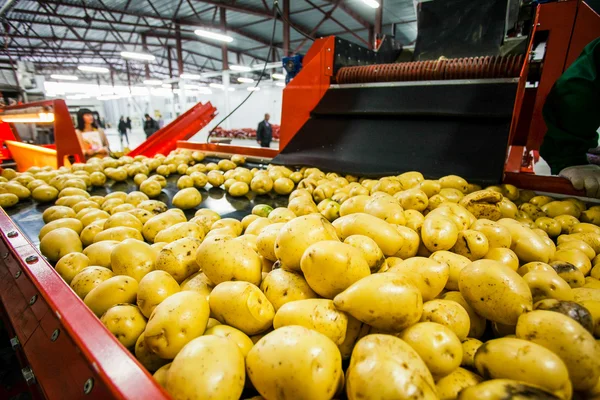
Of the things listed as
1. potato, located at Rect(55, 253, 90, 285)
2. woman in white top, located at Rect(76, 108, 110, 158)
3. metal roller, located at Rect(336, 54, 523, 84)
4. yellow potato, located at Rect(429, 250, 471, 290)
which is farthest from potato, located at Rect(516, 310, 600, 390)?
woman in white top, located at Rect(76, 108, 110, 158)

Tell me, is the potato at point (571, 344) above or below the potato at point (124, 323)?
above

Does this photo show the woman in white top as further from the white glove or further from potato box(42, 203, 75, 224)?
the white glove

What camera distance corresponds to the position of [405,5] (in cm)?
1332

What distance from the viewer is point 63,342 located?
0.83 meters

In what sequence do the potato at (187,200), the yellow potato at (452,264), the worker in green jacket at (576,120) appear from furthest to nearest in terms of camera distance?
the potato at (187,200) < the worker in green jacket at (576,120) < the yellow potato at (452,264)

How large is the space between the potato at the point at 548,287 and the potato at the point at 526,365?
0.41 metres

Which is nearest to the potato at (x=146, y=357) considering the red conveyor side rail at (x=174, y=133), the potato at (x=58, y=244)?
the potato at (x=58, y=244)

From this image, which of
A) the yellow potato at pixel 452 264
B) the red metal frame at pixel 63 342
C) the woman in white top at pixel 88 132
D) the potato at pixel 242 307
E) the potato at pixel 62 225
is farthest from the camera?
the woman in white top at pixel 88 132

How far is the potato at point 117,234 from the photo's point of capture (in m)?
1.80

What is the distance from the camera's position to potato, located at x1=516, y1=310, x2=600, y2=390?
31.2 inches

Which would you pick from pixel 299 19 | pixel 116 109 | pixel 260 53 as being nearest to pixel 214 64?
pixel 260 53

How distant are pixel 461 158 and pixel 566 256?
4.09 feet

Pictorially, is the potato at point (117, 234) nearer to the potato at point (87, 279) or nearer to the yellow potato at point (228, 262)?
the potato at point (87, 279)

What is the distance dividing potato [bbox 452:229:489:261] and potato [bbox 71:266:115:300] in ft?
5.37
